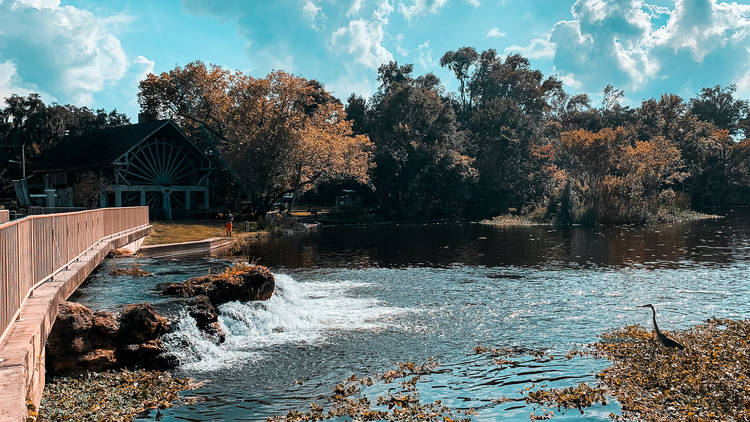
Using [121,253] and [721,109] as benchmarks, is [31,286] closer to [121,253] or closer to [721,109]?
[121,253]

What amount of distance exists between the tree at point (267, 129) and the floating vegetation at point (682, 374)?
41464 millimetres

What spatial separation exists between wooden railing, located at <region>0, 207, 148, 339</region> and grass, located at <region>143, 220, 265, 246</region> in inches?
620

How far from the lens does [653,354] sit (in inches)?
494

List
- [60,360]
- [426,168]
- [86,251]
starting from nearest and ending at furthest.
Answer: [60,360]
[86,251]
[426,168]

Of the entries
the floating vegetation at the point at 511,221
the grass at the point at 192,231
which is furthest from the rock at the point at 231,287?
the floating vegetation at the point at 511,221

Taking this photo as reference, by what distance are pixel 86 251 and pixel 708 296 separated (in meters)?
20.1

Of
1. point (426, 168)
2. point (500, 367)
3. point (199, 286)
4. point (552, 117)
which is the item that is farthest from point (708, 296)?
point (552, 117)

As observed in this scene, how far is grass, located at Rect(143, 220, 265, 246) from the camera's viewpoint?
35.4 metres

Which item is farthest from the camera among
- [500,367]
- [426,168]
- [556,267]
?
[426,168]

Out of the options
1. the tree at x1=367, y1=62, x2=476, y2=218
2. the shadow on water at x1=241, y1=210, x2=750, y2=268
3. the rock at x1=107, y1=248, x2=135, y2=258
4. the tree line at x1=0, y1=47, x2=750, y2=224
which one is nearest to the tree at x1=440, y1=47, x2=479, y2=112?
the tree line at x1=0, y1=47, x2=750, y2=224

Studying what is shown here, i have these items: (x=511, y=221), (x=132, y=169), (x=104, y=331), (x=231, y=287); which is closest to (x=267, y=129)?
(x=132, y=169)

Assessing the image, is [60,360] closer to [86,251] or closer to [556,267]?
[86,251]

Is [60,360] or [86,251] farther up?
[86,251]

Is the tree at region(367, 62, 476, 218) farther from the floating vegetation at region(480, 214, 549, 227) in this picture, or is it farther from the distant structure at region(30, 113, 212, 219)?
the distant structure at region(30, 113, 212, 219)
